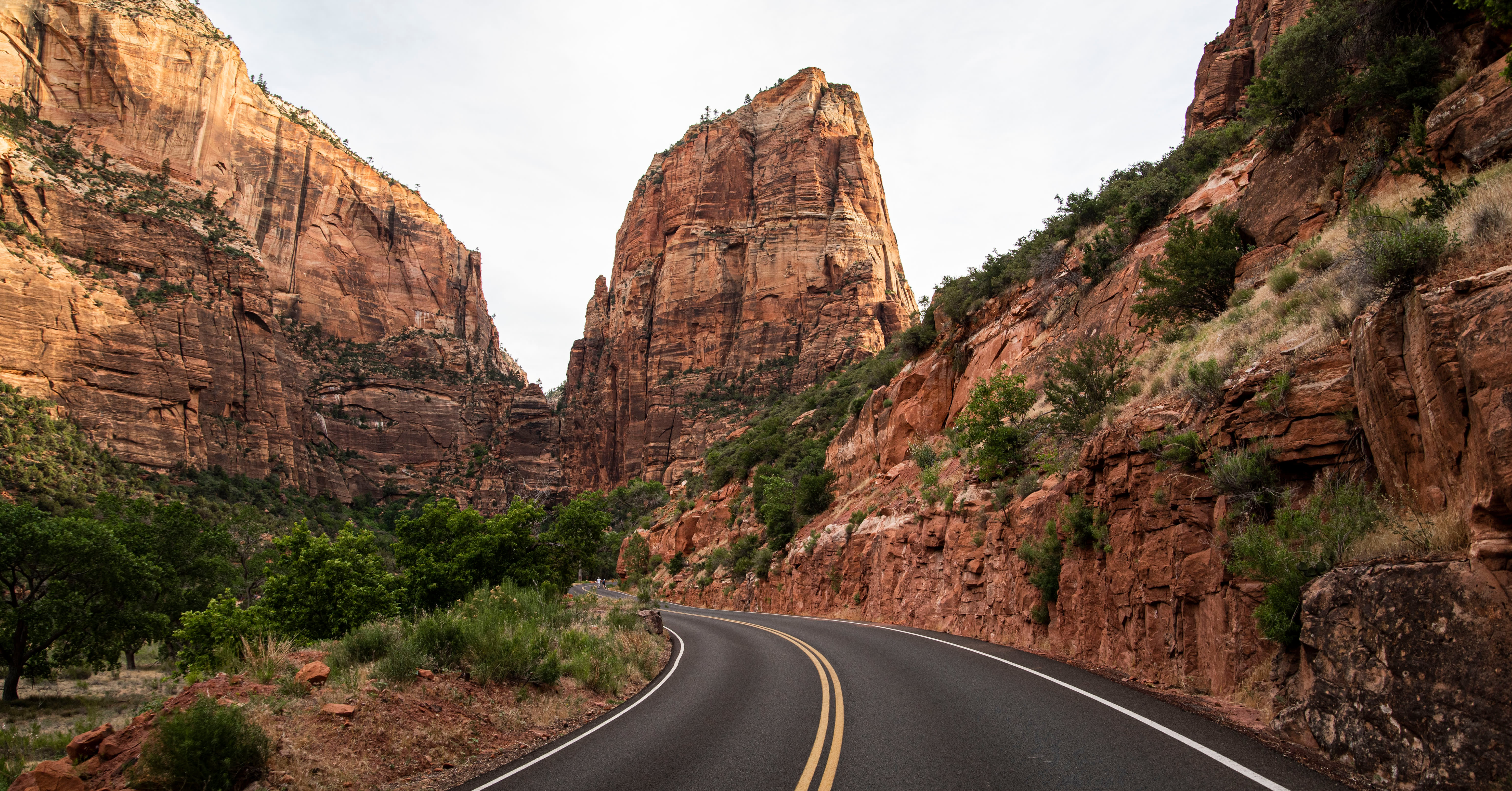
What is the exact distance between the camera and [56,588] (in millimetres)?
21094

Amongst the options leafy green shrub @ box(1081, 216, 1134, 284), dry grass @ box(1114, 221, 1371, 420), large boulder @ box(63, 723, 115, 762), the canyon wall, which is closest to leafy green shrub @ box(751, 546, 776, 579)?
the canyon wall

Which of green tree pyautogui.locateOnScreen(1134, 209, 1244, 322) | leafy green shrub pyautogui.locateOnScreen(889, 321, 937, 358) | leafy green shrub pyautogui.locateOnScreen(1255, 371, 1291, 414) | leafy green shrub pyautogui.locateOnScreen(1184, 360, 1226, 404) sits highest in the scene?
leafy green shrub pyautogui.locateOnScreen(889, 321, 937, 358)

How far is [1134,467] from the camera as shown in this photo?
10.1 meters

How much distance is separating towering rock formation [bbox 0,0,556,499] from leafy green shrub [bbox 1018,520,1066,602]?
228 feet

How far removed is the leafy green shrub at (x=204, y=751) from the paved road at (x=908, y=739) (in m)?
1.77

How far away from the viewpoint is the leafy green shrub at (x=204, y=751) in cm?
538

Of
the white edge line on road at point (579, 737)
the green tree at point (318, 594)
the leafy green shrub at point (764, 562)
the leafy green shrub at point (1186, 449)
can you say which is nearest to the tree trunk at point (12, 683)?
the green tree at point (318, 594)

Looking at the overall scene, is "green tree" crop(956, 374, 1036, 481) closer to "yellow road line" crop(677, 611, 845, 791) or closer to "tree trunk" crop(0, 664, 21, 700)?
"yellow road line" crop(677, 611, 845, 791)

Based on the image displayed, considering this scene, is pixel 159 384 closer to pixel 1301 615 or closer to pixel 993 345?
pixel 993 345

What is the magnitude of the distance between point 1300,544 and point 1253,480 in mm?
994

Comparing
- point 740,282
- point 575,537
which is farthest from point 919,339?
point 740,282

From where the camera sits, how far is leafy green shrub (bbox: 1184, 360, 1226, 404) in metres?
9.16

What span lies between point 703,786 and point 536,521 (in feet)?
51.3

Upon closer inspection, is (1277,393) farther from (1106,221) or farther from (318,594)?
(1106,221)
